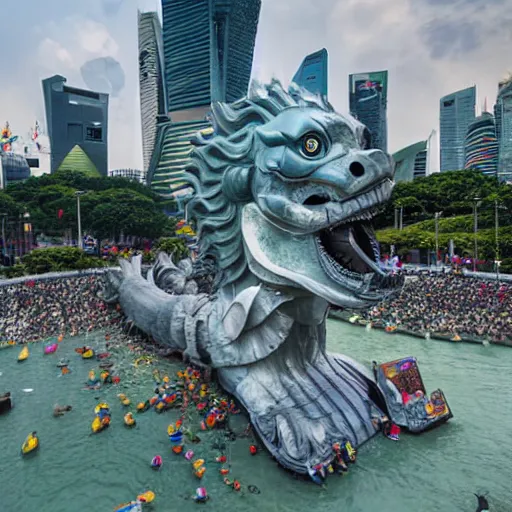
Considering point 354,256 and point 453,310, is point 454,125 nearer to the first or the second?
point 453,310

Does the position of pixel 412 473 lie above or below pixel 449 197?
below

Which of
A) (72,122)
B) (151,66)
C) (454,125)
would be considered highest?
(151,66)

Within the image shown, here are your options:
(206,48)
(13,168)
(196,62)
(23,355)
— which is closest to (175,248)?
(23,355)

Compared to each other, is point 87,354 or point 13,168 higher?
point 13,168

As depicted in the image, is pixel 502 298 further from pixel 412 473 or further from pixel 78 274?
pixel 78 274

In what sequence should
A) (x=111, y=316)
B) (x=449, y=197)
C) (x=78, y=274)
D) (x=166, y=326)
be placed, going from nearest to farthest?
1. (x=166, y=326)
2. (x=111, y=316)
3. (x=78, y=274)
4. (x=449, y=197)

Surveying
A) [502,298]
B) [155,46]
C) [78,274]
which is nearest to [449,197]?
[502,298]
